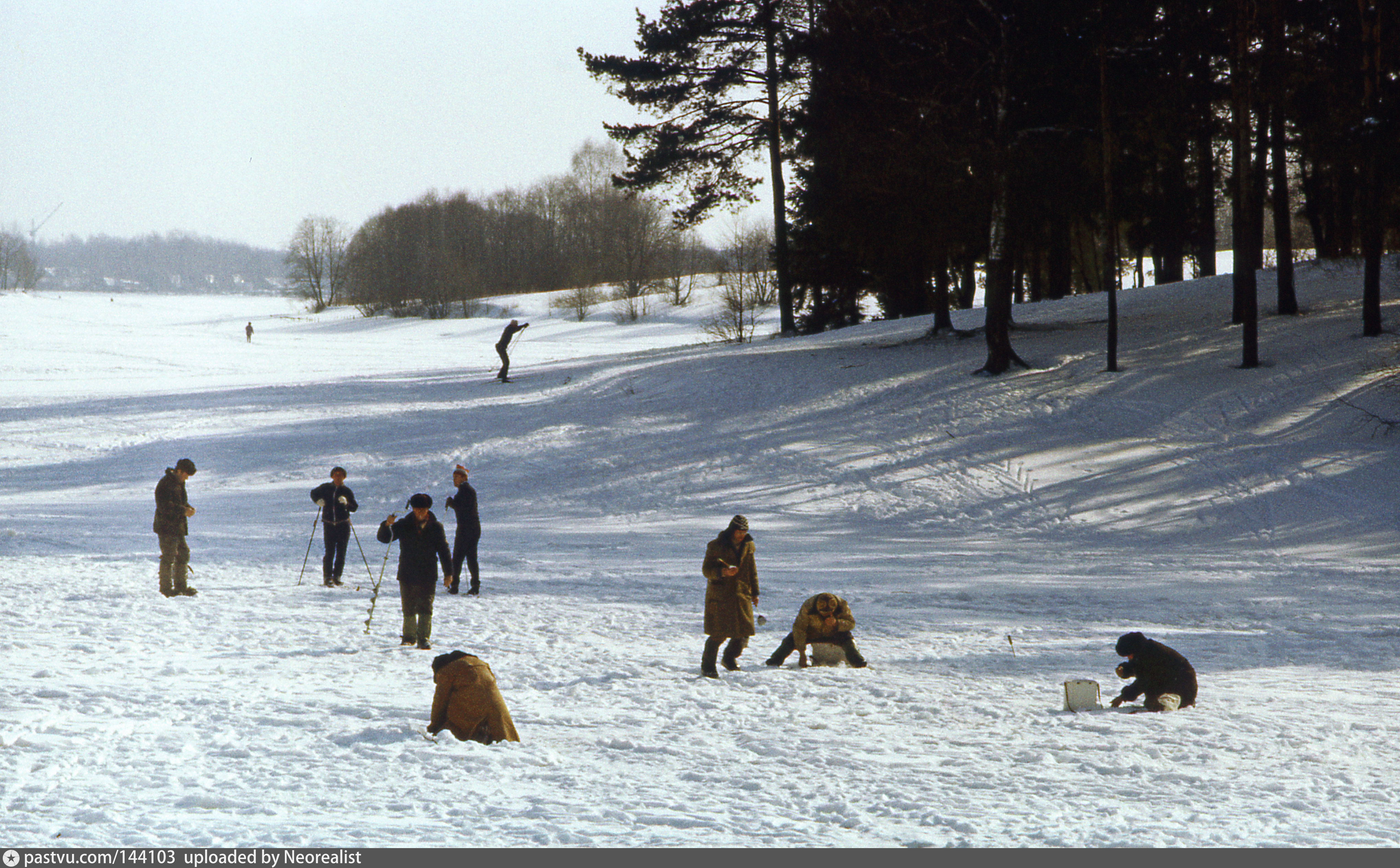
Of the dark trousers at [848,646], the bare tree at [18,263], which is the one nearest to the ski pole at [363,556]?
the dark trousers at [848,646]

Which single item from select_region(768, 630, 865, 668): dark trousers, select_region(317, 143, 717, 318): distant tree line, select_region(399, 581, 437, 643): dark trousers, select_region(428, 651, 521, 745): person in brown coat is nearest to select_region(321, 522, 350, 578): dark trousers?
select_region(399, 581, 437, 643): dark trousers

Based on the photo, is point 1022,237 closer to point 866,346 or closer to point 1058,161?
point 1058,161

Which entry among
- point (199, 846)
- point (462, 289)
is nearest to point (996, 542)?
point (199, 846)

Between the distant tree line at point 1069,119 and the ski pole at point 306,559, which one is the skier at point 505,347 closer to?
the distant tree line at point 1069,119

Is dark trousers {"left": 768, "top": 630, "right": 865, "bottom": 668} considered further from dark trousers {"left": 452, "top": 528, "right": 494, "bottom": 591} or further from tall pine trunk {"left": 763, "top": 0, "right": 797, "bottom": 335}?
tall pine trunk {"left": 763, "top": 0, "right": 797, "bottom": 335}

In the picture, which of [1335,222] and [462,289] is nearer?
[1335,222]

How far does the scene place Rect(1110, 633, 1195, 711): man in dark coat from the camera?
785 cm

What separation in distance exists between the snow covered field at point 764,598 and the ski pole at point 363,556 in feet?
0.73

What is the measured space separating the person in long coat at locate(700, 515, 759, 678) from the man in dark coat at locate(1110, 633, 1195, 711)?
Result: 118 inches

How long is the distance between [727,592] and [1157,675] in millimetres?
3397

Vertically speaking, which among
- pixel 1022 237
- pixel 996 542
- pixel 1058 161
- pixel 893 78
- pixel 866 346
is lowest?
pixel 996 542

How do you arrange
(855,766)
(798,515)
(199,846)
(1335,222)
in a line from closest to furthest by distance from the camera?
(199,846) → (855,766) → (798,515) → (1335,222)

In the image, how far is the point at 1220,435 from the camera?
18.6 metres

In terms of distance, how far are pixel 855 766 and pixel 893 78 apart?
1880 cm
